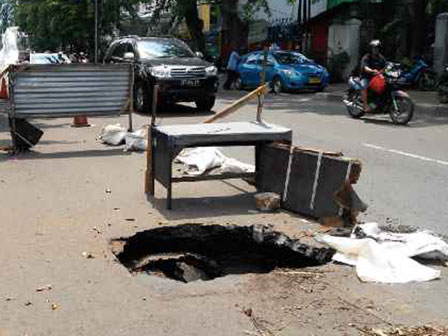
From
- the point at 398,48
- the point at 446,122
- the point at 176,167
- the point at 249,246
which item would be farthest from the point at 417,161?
the point at 398,48

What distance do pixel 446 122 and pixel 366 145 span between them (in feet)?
15.1

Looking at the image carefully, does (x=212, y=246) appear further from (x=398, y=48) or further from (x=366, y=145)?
(x=398, y=48)

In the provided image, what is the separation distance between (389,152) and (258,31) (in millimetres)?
29915

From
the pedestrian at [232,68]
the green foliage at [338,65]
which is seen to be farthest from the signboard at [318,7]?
the pedestrian at [232,68]

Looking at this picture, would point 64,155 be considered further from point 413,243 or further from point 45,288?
point 413,243

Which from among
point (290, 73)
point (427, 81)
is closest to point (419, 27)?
point (427, 81)

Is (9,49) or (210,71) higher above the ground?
(9,49)

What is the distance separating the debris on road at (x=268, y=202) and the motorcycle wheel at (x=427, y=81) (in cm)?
1711

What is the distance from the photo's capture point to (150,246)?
6207 millimetres

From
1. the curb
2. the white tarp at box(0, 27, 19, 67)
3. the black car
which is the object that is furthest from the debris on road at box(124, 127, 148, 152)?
the white tarp at box(0, 27, 19, 67)

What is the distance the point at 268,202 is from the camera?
6.93 meters

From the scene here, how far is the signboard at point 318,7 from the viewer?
34331mm

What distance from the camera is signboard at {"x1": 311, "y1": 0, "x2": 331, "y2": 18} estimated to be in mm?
34331

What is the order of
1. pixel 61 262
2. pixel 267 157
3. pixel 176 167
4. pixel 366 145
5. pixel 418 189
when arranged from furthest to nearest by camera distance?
1. pixel 366 145
2. pixel 176 167
3. pixel 418 189
4. pixel 267 157
5. pixel 61 262
